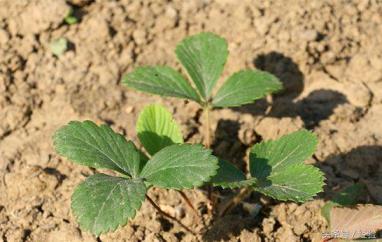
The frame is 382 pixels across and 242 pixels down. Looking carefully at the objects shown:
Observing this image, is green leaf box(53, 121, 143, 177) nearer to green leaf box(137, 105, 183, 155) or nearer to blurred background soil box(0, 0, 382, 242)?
green leaf box(137, 105, 183, 155)

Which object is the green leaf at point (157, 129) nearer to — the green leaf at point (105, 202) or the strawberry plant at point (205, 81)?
the strawberry plant at point (205, 81)

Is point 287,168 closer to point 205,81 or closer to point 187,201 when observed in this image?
point 187,201

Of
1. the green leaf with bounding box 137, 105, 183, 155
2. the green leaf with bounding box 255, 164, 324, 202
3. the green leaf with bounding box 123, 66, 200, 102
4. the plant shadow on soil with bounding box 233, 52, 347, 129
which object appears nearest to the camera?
the green leaf with bounding box 255, 164, 324, 202

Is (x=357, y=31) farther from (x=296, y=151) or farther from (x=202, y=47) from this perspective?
(x=296, y=151)

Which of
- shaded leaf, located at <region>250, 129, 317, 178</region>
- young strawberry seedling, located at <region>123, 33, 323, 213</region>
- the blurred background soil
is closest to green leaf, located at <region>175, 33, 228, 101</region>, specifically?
young strawberry seedling, located at <region>123, 33, 323, 213</region>

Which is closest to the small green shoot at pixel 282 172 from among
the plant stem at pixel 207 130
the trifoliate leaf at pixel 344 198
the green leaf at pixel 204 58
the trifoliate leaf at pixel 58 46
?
the trifoliate leaf at pixel 344 198

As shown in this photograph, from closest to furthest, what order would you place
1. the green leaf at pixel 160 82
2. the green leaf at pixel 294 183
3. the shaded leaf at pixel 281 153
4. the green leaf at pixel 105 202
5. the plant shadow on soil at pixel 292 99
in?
the green leaf at pixel 105 202 < the green leaf at pixel 294 183 < the shaded leaf at pixel 281 153 < the green leaf at pixel 160 82 < the plant shadow on soil at pixel 292 99

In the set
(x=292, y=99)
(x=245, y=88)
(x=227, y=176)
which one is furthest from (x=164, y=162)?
(x=292, y=99)
